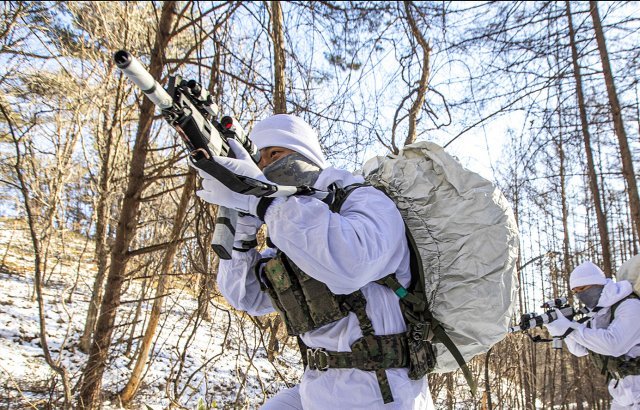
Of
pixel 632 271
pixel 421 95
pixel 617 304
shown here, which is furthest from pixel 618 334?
pixel 421 95

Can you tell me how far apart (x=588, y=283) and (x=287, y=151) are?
4.27m

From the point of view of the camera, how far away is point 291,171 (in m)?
1.84

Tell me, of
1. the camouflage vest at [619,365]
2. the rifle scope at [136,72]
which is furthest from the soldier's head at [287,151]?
the camouflage vest at [619,365]

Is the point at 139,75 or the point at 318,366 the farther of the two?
the point at 318,366

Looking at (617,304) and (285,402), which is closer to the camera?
(285,402)

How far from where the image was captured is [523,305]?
1928 centimetres

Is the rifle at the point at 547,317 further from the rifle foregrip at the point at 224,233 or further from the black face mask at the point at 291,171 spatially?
the rifle foregrip at the point at 224,233

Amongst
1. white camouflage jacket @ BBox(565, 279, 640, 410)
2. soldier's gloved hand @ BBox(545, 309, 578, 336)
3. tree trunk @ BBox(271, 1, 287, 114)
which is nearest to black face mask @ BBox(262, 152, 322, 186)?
tree trunk @ BBox(271, 1, 287, 114)

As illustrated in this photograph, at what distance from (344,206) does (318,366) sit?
64 centimetres

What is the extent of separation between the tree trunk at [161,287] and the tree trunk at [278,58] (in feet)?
3.71

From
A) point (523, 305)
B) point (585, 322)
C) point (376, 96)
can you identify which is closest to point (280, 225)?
point (376, 96)

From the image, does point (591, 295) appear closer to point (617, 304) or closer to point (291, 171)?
point (617, 304)

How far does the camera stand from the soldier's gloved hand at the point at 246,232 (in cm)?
185

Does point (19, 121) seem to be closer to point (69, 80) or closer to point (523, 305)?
point (69, 80)
